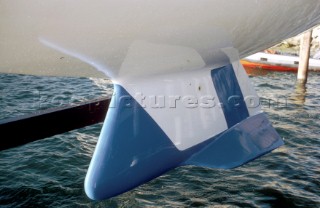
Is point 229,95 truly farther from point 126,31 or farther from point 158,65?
point 126,31

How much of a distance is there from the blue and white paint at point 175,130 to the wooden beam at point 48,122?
4.62 feet

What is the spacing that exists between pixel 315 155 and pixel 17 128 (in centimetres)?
539

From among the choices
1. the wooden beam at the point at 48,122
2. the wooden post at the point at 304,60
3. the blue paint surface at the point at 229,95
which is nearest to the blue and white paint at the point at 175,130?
the blue paint surface at the point at 229,95

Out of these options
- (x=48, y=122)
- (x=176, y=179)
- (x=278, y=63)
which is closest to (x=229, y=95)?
(x=48, y=122)

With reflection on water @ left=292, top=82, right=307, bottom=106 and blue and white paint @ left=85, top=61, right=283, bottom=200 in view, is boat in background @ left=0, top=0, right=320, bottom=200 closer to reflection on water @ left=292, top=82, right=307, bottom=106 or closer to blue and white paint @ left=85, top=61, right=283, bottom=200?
blue and white paint @ left=85, top=61, right=283, bottom=200

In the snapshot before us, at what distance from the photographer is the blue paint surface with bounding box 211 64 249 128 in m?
2.67

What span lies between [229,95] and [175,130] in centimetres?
72

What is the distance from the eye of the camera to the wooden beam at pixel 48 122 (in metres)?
3.07

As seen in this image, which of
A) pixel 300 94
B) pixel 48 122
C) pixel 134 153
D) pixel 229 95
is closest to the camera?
pixel 134 153

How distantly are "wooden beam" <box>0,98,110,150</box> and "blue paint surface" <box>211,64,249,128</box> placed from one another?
1.62m

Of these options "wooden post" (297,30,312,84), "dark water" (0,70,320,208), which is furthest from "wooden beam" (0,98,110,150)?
"wooden post" (297,30,312,84)

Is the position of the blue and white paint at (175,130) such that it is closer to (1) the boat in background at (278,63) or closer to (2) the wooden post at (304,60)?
(2) the wooden post at (304,60)

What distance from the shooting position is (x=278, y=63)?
51.9 ft

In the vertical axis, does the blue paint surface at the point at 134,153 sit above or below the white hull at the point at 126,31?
below
